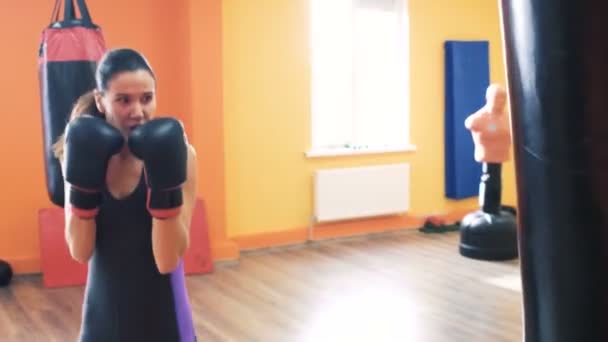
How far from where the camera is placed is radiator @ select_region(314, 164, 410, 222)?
215 inches

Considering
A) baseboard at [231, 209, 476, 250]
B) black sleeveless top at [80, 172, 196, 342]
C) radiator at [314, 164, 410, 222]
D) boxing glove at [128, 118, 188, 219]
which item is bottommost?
baseboard at [231, 209, 476, 250]

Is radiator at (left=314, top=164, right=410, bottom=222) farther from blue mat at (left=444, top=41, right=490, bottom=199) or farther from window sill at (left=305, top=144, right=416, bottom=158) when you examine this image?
blue mat at (left=444, top=41, right=490, bottom=199)

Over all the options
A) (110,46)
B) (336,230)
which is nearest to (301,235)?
(336,230)

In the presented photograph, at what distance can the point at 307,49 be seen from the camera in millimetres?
5359

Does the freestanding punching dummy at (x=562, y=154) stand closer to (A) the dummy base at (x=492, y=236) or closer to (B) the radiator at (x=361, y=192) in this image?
(A) the dummy base at (x=492, y=236)

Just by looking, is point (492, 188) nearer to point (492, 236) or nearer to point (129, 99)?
point (492, 236)

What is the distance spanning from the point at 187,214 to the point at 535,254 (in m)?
0.78

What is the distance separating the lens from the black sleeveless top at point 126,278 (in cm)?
146

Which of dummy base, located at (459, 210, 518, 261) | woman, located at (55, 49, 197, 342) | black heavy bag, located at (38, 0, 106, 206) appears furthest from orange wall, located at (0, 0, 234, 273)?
woman, located at (55, 49, 197, 342)

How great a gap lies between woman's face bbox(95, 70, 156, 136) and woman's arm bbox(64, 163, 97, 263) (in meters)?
0.18

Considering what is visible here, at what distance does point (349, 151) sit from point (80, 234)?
4.25 metres

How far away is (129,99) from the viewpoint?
1451 mm

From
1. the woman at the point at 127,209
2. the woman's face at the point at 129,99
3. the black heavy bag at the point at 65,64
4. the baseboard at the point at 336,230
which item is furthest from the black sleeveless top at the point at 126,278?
the baseboard at the point at 336,230

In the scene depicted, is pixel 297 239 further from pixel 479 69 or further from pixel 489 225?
pixel 479 69
